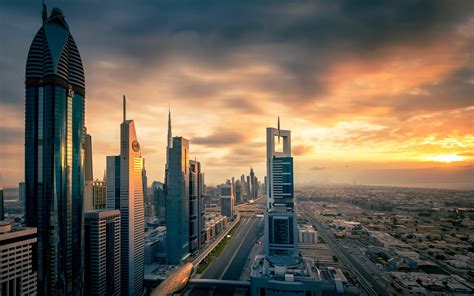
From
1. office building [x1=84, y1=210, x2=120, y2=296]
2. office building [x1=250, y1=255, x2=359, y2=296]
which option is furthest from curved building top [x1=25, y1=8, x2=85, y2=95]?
office building [x1=250, y1=255, x2=359, y2=296]

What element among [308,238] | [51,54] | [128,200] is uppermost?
[51,54]

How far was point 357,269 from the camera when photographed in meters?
31.3

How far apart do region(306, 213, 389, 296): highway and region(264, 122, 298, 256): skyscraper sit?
607cm

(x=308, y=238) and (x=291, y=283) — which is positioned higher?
(x=291, y=283)

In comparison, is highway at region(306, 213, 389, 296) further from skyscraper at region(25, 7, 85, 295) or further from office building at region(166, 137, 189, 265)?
skyscraper at region(25, 7, 85, 295)

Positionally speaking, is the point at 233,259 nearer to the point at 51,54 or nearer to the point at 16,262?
the point at 16,262

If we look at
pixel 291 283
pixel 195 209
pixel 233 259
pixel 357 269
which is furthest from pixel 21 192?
pixel 357 269

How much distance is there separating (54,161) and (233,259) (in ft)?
78.1

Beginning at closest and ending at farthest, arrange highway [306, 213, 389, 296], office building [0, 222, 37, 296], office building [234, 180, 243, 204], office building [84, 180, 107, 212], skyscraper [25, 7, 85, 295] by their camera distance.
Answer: office building [0, 222, 37, 296] < skyscraper [25, 7, 85, 295] < highway [306, 213, 389, 296] < office building [84, 180, 107, 212] < office building [234, 180, 243, 204]

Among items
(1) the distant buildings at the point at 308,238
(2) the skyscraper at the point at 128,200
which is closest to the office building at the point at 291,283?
(2) the skyscraper at the point at 128,200

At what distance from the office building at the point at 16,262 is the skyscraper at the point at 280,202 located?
73.9ft

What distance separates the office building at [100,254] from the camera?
22.5 m

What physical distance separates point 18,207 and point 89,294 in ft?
43.7

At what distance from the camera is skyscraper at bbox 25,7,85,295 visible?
20125 millimetres
